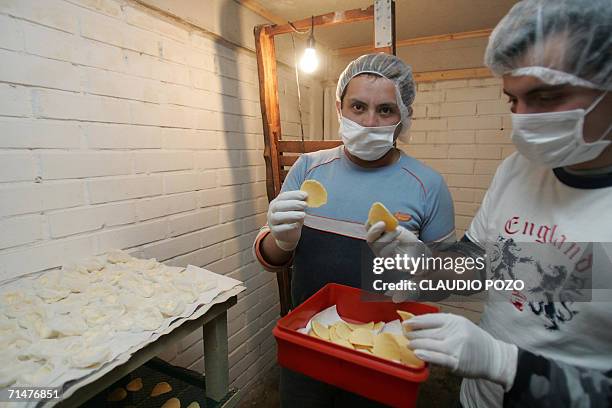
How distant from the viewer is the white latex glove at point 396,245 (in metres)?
0.97

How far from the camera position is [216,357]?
114 centimetres

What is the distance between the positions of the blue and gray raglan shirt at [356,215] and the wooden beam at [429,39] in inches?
80.4

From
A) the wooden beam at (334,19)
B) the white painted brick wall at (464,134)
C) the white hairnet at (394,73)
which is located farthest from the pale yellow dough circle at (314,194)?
the white painted brick wall at (464,134)

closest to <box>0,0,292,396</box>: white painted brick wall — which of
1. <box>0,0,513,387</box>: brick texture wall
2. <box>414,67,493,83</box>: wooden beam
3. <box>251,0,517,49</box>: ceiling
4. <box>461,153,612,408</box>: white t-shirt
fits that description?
<box>0,0,513,387</box>: brick texture wall

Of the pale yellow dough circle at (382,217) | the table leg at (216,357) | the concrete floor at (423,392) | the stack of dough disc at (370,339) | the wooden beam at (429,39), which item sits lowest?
the concrete floor at (423,392)

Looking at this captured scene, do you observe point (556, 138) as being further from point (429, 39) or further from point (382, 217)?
point (429, 39)

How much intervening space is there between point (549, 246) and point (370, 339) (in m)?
0.49

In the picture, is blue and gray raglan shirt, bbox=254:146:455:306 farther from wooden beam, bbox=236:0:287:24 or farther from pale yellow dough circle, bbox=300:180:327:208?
wooden beam, bbox=236:0:287:24

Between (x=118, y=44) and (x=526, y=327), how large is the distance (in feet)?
5.69

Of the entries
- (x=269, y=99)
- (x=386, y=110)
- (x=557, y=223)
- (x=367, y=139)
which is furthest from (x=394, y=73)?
(x=269, y=99)

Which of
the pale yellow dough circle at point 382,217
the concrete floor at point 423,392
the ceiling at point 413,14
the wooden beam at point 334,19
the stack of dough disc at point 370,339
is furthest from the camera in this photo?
the concrete floor at point 423,392

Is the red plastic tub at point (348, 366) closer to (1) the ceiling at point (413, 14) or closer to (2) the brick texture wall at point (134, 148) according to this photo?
(2) the brick texture wall at point (134, 148)

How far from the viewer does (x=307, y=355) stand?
0.78 m

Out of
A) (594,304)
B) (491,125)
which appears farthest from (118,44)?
(491,125)
